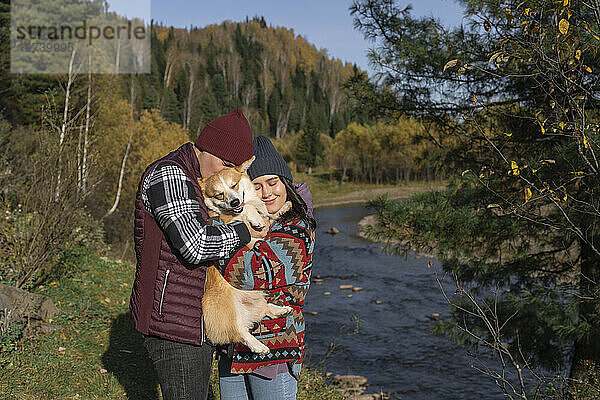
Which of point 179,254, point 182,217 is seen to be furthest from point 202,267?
point 182,217

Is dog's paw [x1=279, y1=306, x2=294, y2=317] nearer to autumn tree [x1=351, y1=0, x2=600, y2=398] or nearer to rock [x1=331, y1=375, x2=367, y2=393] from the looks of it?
autumn tree [x1=351, y1=0, x2=600, y2=398]

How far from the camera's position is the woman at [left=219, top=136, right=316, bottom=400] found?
7.66 ft

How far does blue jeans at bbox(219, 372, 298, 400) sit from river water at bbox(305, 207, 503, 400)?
3543 millimetres

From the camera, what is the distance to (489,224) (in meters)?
6.14

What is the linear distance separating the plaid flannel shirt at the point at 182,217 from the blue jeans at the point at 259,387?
761mm

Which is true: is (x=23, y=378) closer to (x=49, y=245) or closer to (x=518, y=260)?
(x=49, y=245)

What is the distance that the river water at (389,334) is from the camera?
958 cm

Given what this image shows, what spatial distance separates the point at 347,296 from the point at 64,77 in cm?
1362

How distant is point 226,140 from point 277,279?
0.75m

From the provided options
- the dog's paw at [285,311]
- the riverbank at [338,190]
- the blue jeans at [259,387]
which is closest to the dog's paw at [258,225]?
the dog's paw at [285,311]

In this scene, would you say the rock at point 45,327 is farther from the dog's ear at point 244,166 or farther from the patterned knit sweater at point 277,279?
the dog's ear at point 244,166

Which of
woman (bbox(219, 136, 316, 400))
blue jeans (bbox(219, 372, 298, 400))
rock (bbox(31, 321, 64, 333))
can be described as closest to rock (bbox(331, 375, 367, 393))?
rock (bbox(31, 321, 64, 333))

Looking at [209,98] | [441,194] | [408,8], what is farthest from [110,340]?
[209,98]

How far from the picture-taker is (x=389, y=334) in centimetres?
1233
